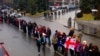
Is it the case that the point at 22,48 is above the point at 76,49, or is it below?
below

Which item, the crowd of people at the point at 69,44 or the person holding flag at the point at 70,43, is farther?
the person holding flag at the point at 70,43

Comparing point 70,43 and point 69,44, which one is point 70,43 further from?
point 69,44

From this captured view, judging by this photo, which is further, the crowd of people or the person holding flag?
the person holding flag

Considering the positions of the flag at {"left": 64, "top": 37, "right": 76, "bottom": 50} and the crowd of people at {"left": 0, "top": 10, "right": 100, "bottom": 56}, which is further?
the flag at {"left": 64, "top": 37, "right": 76, "bottom": 50}

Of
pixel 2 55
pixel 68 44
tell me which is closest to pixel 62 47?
pixel 68 44

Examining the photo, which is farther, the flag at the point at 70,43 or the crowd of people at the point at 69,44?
the flag at the point at 70,43

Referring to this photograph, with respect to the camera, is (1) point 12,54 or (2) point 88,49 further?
(1) point 12,54

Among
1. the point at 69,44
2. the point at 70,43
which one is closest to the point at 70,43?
the point at 70,43

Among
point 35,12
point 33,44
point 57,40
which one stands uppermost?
point 57,40

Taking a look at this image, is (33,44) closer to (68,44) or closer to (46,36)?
(46,36)

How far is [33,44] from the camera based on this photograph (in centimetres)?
2978

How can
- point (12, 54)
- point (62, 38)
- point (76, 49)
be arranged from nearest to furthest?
1. point (76, 49)
2. point (62, 38)
3. point (12, 54)

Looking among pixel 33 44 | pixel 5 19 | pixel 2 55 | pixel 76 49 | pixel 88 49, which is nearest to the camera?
pixel 2 55

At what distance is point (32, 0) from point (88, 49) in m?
62.7
